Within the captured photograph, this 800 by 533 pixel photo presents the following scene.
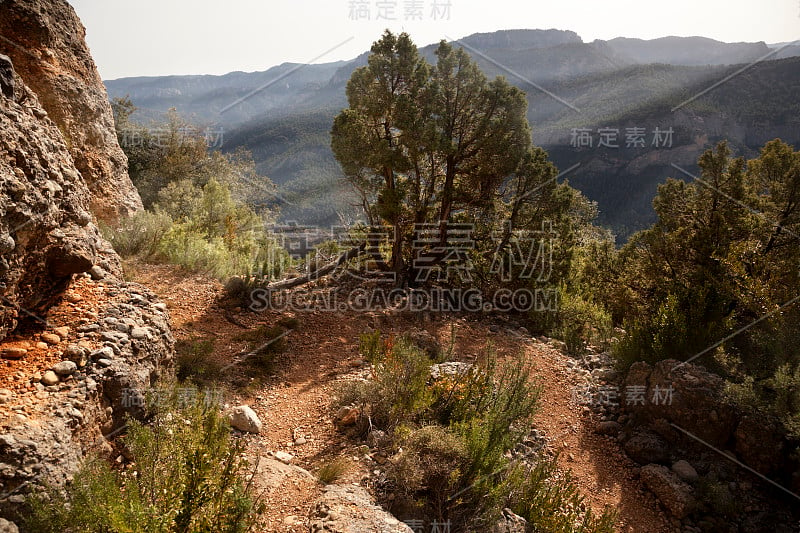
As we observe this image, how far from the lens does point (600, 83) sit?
68312 millimetres

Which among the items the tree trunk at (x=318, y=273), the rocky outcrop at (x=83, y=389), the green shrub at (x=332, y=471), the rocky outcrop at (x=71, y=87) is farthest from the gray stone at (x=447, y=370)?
the rocky outcrop at (x=71, y=87)

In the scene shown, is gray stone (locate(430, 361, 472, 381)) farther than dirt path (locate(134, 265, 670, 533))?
Yes

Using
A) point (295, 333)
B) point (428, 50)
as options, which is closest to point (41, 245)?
point (295, 333)

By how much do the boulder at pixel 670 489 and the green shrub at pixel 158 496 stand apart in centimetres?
438

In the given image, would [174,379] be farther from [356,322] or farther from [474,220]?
[474,220]

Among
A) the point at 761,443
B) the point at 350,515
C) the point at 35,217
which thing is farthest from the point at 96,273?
the point at 761,443

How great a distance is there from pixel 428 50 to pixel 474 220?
284 ft

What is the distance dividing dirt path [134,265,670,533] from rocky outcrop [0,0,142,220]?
2533 millimetres

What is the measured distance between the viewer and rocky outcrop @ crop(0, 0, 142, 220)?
6.74 metres

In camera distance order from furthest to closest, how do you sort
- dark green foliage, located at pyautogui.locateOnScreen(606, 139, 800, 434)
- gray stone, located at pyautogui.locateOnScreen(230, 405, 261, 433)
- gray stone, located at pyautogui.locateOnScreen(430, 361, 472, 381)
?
gray stone, located at pyautogui.locateOnScreen(430, 361, 472, 381) < dark green foliage, located at pyautogui.locateOnScreen(606, 139, 800, 434) < gray stone, located at pyautogui.locateOnScreen(230, 405, 261, 433)

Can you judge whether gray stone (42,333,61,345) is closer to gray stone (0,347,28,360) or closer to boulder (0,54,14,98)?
gray stone (0,347,28,360)

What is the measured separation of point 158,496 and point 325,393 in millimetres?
3081

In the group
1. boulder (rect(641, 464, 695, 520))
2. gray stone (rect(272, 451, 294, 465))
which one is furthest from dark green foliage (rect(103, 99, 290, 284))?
boulder (rect(641, 464, 695, 520))

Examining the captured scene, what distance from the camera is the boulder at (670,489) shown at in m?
4.46
